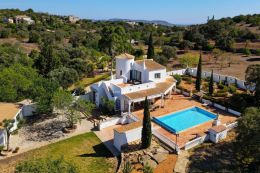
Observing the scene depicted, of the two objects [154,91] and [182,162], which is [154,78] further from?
[182,162]

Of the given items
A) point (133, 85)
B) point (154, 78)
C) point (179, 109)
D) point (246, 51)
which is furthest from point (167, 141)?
point (246, 51)

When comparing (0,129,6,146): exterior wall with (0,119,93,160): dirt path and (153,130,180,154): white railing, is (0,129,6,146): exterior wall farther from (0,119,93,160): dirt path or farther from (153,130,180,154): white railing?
(153,130,180,154): white railing

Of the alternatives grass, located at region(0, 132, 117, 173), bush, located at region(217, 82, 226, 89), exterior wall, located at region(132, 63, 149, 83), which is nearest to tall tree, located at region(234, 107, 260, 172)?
grass, located at region(0, 132, 117, 173)

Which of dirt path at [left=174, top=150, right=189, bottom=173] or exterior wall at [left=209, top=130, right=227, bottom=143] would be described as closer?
dirt path at [left=174, top=150, right=189, bottom=173]

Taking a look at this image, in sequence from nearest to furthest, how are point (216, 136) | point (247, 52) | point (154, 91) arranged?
point (216, 136) < point (154, 91) < point (247, 52)

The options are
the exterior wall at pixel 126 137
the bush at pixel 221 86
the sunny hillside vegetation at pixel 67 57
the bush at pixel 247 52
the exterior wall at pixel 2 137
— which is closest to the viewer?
the exterior wall at pixel 2 137

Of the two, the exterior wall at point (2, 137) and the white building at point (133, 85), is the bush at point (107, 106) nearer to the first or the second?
the white building at point (133, 85)

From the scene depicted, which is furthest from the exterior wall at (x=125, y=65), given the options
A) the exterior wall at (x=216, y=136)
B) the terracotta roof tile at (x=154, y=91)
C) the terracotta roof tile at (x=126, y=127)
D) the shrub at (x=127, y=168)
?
the shrub at (x=127, y=168)
